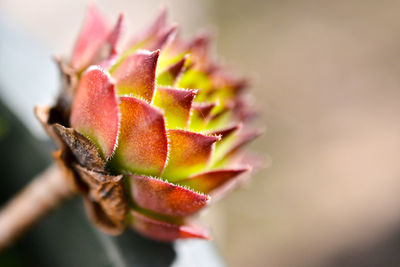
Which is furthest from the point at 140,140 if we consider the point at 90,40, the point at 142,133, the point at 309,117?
the point at 309,117

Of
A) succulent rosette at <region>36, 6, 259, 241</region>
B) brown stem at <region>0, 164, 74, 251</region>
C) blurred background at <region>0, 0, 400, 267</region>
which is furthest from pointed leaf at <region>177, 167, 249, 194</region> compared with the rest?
blurred background at <region>0, 0, 400, 267</region>

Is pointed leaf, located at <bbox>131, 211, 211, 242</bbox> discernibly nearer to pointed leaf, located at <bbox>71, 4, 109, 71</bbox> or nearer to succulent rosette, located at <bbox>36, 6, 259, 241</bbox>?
succulent rosette, located at <bbox>36, 6, 259, 241</bbox>

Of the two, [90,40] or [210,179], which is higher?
[90,40]

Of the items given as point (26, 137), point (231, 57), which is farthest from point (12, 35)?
point (231, 57)

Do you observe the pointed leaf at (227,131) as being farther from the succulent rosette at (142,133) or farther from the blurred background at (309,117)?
the blurred background at (309,117)

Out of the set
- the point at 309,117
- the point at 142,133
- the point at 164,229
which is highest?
the point at 142,133

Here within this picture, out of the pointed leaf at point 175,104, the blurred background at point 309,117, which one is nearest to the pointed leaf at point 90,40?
the pointed leaf at point 175,104

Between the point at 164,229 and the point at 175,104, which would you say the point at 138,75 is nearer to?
the point at 175,104
